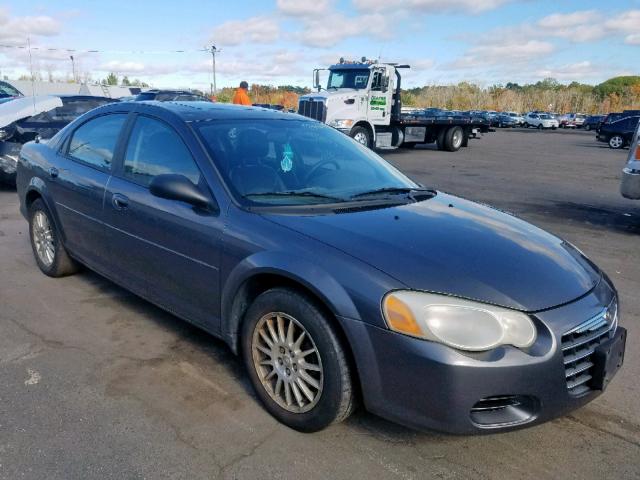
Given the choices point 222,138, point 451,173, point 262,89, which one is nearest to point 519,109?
point 262,89

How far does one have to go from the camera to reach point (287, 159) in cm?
340

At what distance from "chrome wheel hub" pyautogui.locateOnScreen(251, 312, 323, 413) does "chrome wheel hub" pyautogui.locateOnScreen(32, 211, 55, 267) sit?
2724 millimetres

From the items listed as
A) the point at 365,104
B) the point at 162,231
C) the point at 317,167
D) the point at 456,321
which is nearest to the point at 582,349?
the point at 456,321

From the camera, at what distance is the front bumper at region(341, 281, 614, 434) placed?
212cm

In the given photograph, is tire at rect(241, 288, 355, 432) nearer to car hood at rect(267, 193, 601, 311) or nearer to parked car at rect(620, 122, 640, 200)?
car hood at rect(267, 193, 601, 311)

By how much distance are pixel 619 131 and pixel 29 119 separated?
25.9 meters

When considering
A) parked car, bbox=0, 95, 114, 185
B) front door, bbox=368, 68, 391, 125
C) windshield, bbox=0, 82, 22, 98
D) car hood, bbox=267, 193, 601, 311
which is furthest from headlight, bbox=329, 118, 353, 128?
car hood, bbox=267, 193, 601, 311

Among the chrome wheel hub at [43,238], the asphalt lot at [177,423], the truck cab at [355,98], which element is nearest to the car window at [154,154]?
the asphalt lot at [177,423]

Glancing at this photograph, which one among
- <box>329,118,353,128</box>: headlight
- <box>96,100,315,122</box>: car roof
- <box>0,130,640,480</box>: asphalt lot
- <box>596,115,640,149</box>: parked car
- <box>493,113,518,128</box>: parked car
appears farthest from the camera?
<box>493,113,518,128</box>: parked car

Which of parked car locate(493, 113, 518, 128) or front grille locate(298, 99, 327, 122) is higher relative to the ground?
front grille locate(298, 99, 327, 122)

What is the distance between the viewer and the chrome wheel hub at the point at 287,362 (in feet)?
8.27

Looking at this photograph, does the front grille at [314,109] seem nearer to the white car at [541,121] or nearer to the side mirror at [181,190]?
the side mirror at [181,190]

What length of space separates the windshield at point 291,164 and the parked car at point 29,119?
6.78 metres

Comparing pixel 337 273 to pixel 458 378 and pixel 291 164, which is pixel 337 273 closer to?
pixel 458 378
